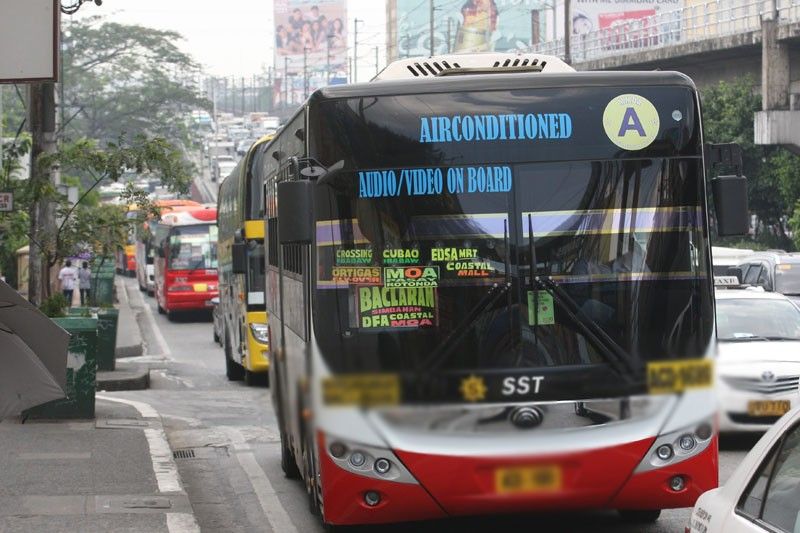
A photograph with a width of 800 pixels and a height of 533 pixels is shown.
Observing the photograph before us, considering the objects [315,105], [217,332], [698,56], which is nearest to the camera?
[315,105]

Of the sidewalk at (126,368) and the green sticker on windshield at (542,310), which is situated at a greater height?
the green sticker on windshield at (542,310)

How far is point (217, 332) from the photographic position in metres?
31.6

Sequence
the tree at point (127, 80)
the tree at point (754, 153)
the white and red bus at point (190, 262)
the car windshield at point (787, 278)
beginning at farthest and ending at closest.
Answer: the tree at point (127, 80)
the tree at point (754, 153)
the white and red bus at point (190, 262)
the car windshield at point (787, 278)

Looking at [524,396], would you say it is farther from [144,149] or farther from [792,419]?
[144,149]

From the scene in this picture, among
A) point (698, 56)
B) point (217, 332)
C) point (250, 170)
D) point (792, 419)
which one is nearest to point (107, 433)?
point (250, 170)

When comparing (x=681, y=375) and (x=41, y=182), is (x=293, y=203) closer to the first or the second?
(x=681, y=375)

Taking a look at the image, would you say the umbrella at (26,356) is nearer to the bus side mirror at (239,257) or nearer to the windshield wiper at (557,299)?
the windshield wiper at (557,299)

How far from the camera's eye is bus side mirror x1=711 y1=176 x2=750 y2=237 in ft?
24.8

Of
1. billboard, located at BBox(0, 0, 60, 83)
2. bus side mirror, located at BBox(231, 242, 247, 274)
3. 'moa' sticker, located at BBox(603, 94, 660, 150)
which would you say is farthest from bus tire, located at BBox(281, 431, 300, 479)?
bus side mirror, located at BBox(231, 242, 247, 274)

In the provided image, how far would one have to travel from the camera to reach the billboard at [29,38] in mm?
13156

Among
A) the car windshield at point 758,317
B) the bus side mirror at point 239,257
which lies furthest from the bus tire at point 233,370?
the car windshield at point 758,317

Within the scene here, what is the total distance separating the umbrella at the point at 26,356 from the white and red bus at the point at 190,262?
1172 inches

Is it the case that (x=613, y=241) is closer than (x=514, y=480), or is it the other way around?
(x=514, y=480)

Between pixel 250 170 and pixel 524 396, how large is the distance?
18.8 metres
